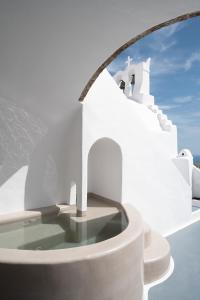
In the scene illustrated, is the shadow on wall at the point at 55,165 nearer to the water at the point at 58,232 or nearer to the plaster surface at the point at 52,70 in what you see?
the plaster surface at the point at 52,70

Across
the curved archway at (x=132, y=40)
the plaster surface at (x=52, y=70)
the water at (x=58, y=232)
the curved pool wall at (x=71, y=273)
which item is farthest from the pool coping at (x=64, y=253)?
the curved archway at (x=132, y=40)

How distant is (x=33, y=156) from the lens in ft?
20.2

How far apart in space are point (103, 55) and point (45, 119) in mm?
2268

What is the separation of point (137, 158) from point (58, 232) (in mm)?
3511

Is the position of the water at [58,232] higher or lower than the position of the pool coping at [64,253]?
lower

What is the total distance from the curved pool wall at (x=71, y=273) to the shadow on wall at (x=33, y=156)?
2662 millimetres

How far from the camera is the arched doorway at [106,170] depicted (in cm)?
705

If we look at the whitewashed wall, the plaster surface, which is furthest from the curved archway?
the whitewashed wall

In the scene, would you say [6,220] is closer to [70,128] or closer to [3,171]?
[3,171]

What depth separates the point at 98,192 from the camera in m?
8.10

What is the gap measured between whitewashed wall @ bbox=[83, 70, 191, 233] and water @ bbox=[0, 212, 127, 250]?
1087 millimetres

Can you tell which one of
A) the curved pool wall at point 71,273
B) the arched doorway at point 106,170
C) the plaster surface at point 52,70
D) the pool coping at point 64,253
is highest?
the plaster surface at point 52,70

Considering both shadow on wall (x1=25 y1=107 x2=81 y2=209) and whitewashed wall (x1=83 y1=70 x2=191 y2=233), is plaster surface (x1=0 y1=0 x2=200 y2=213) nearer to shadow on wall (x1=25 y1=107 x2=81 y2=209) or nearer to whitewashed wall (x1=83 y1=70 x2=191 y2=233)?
shadow on wall (x1=25 y1=107 x2=81 y2=209)

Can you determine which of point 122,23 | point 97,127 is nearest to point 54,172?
point 97,127
